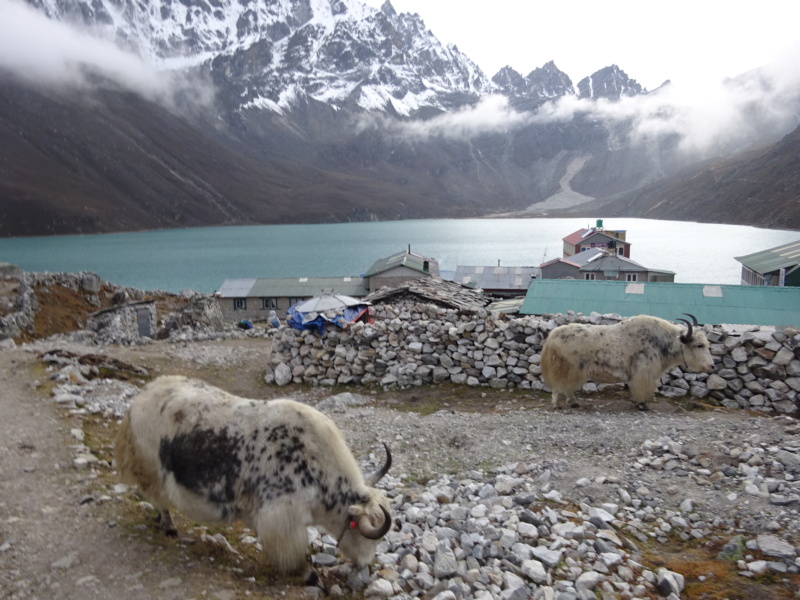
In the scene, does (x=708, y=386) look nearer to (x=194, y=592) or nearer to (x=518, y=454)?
(x=518, y=454)

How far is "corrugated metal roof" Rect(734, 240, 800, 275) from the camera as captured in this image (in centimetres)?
3036

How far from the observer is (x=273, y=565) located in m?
5.02

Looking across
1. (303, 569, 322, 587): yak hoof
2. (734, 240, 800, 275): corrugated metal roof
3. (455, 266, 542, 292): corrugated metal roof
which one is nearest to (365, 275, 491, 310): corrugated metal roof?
(455, 266, 542, 292): corrugated metal roof

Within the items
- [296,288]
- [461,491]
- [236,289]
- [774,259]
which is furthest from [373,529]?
[236,289]

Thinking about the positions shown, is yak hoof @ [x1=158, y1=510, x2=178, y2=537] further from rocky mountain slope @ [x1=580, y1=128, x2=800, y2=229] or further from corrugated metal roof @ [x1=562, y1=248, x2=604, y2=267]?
rocky mountain slope @ [x1=580, y1=128, x2=800, y2=229]

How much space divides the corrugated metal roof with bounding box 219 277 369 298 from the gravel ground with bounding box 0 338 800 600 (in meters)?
28.8

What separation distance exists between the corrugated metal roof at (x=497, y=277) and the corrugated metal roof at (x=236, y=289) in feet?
49.9

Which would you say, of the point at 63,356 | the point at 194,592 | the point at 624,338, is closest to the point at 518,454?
the point at 624,338

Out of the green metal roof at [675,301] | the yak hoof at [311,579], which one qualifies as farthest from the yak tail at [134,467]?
the green metal roof at [675,301]

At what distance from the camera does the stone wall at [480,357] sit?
11.7 metres

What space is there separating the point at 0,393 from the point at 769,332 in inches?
608

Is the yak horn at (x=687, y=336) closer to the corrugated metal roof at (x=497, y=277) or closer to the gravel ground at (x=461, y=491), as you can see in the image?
the gravel ground at (x=461, y=491)

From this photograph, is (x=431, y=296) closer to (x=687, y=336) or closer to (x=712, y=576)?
(x=687, y=336)

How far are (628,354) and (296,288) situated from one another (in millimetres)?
32475
